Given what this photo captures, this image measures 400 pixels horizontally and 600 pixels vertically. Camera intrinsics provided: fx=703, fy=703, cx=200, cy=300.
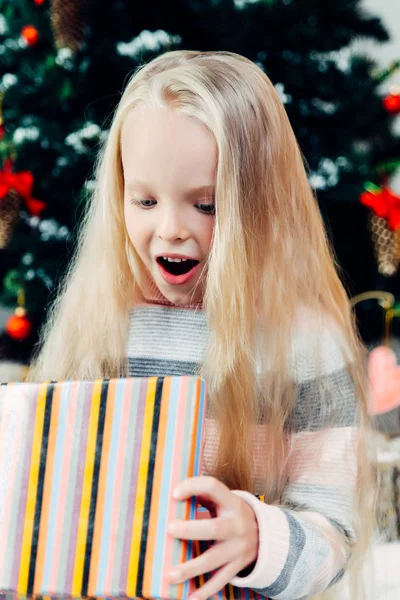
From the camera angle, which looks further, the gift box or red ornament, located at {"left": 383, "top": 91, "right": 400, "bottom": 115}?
red ornament, located at {"left": 383, "top": 91, "right": 400, "bottom": 115}

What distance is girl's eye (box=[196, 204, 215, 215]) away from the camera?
0.58 m

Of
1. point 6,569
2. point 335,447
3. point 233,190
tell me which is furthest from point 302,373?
point 6,569

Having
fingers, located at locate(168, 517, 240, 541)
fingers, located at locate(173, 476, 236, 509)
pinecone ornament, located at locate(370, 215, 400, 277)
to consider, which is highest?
pinecone ornament, located at locate(370, 215, 400, 277)

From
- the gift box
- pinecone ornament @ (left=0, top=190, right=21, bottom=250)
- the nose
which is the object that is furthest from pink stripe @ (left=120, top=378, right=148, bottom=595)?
pinecone ornament @ (left=0, top=190, right=21, bottom=250)

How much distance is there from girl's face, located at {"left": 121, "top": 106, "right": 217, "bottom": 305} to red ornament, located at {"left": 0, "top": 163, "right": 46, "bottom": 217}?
89 cm

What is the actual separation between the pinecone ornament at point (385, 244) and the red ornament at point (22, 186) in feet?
2.35

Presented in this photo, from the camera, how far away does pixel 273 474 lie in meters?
0.61

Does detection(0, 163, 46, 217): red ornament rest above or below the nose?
above

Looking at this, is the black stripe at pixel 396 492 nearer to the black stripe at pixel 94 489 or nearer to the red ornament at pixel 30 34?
the black stripe at pixel 94 489

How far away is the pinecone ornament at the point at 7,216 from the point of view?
1487 millimetres

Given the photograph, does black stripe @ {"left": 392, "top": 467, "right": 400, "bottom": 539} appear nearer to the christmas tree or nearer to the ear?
the ear

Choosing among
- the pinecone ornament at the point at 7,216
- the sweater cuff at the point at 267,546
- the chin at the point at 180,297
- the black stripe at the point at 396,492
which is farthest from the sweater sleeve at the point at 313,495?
the pinecone ornament at the point at 7,216

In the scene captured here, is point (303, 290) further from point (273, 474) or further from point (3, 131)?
point (3, 131)

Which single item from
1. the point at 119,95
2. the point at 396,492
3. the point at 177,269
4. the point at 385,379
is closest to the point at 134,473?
the point at 177,269
